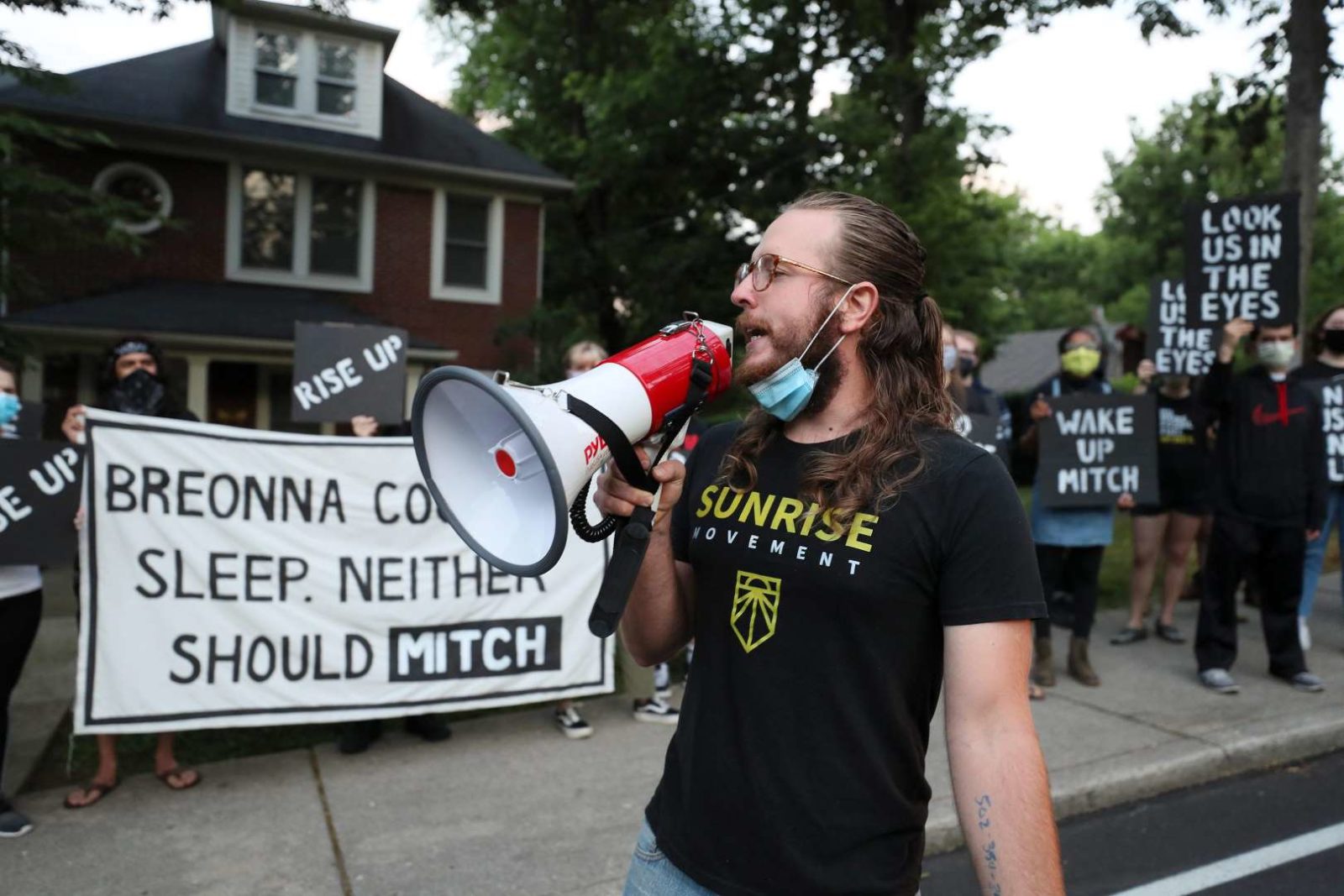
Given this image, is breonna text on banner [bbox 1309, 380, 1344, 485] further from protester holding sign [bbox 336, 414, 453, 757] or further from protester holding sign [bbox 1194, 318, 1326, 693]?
protester holding sign [bbox 336, 414, 453, 757]

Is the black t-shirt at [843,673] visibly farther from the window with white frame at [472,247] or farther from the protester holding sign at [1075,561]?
the window with white frame at [472,247]

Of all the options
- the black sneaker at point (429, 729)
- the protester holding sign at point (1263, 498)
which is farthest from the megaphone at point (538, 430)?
the protester holding sign at point (1263, 498)

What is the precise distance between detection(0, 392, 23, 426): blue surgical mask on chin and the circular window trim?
11.2m

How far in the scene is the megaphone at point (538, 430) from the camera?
1.42m

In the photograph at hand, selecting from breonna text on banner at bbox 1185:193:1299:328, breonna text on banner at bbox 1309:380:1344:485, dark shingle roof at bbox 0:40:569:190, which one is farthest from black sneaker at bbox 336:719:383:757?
dark shingle roof at bbox 0:40:569:190

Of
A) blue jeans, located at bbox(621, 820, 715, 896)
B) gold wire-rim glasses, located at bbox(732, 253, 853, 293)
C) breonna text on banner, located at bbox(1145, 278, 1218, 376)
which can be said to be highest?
breonna text on banner, located at bbox(1145, 278, 1218, 376)

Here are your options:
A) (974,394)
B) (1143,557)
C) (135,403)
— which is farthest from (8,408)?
(1143,557)

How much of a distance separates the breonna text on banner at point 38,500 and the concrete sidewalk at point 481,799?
1.07 m

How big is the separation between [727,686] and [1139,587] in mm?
6033

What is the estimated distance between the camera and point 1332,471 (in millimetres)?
6570

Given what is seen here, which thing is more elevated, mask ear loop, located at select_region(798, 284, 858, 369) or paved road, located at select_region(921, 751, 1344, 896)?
mask ear loop, located at select_region(798, 284, 858, 369)

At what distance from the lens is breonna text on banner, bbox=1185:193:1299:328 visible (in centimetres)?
600

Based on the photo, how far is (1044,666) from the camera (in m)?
5.68

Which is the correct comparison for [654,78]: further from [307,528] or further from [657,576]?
[657,576]
